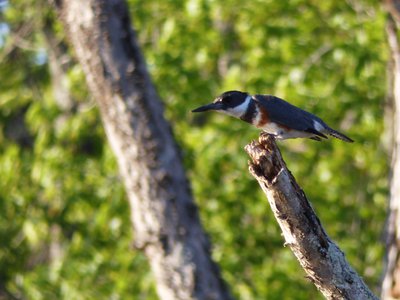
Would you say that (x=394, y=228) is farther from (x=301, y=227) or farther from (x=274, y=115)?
(x=301, y=227)

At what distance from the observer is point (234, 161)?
30.3ft

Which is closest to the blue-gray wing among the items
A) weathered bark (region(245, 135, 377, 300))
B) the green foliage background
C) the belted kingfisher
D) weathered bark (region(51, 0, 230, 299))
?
the belted kingfisher

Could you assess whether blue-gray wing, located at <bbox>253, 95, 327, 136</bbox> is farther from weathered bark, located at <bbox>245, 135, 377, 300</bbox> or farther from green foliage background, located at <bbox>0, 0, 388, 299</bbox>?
green foliage background, located at <bbox>0, 0, 388, 299</bbox>

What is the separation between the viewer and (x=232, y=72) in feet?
29.6

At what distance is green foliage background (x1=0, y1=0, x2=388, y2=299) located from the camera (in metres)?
9.18

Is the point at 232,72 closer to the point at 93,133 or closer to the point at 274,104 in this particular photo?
the point at 93,133

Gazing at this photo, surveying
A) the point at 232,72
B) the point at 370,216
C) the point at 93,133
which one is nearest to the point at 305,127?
the point at 232,72

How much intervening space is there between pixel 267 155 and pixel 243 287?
546cm

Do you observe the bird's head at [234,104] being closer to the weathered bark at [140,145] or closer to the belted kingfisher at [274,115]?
the belted kingfisher at [274,115]

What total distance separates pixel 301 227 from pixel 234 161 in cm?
528

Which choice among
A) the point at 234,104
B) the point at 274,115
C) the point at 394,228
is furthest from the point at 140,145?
the point at 394,228

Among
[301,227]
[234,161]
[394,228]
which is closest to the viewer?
[301,227]

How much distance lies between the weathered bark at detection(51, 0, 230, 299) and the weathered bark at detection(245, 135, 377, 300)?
244 cm

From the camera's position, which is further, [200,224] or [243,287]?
[243,287]
